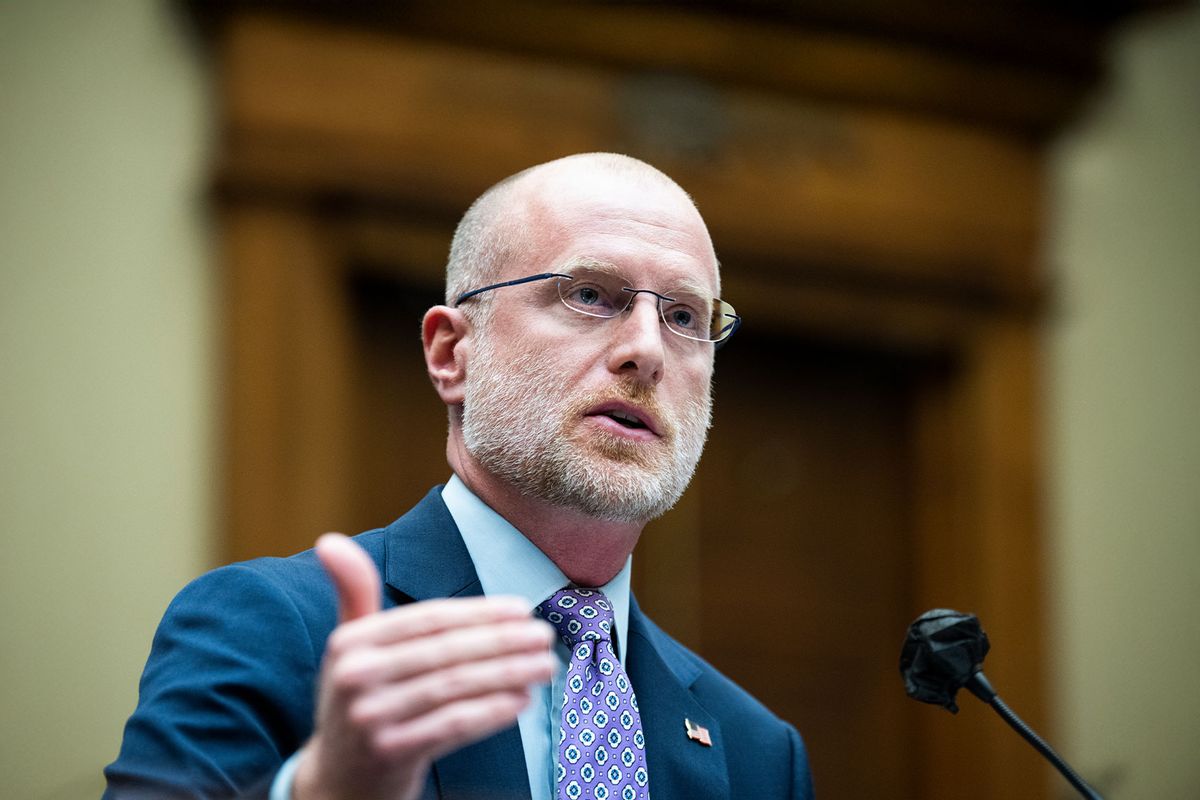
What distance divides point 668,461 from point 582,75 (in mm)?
2752

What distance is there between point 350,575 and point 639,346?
0.82 metres

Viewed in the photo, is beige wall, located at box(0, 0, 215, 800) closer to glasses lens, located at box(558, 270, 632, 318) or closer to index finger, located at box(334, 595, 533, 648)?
glasses lens, located at box(558, 270, 632, 318)

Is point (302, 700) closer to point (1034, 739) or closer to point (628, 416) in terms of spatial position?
point (628, 416)

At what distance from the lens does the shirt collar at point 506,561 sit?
2016mm

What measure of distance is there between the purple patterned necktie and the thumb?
1.94ft

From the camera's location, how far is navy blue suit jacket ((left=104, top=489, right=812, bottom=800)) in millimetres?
1582

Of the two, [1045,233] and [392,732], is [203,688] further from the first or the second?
[1045,233]

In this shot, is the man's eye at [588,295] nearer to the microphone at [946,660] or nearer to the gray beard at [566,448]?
the gray beard at [566,448]

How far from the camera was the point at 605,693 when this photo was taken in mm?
1951

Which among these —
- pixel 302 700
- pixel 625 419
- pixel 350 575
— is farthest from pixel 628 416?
pixel 350 575

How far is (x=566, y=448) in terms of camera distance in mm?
2023

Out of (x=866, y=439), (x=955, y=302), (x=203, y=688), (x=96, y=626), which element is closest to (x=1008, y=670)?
(x=866, y=439)

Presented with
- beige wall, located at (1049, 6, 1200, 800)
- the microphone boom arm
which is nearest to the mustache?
the microphone boom arm

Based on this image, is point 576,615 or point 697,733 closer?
point 576,615
